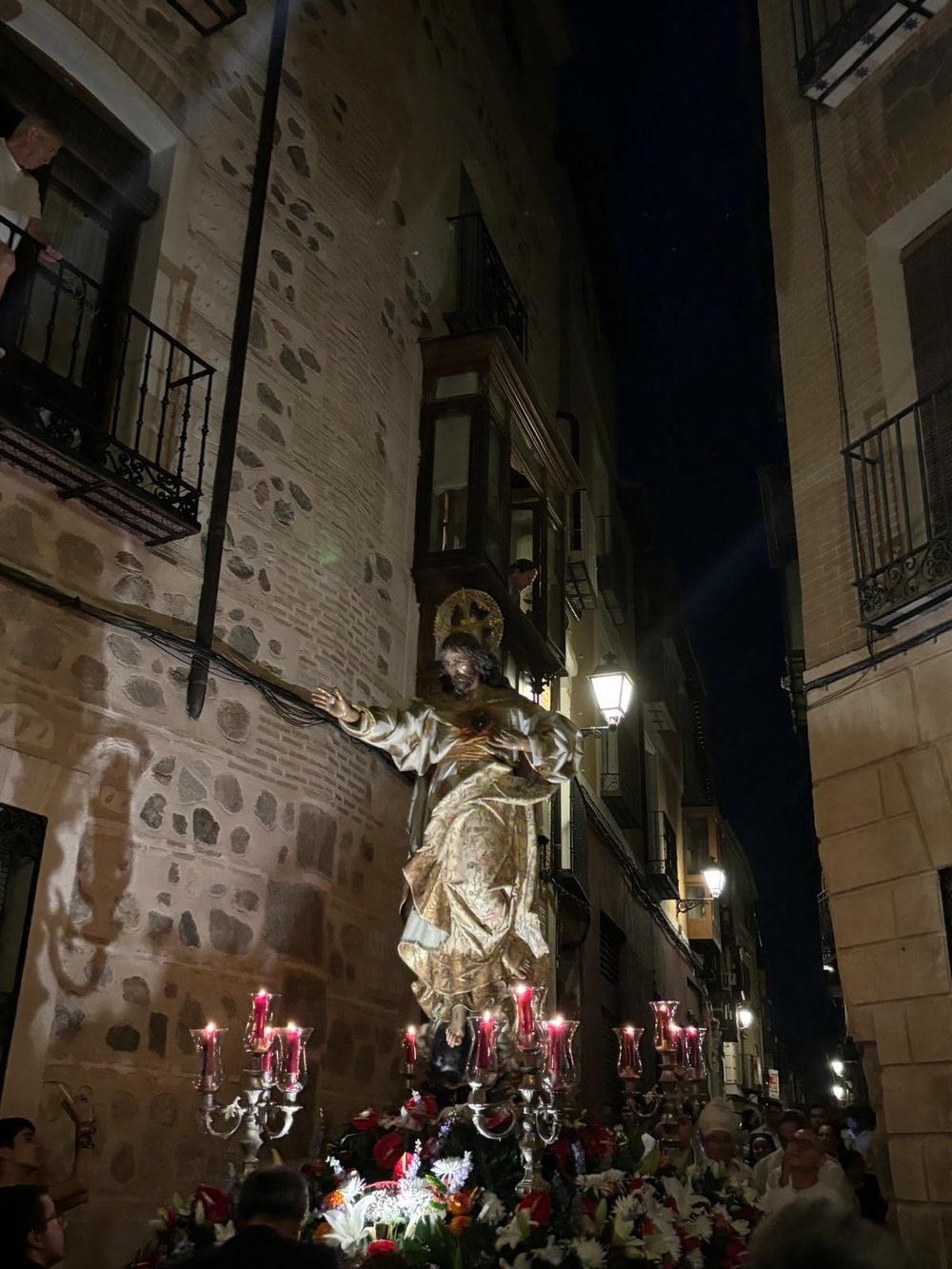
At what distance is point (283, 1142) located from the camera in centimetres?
669

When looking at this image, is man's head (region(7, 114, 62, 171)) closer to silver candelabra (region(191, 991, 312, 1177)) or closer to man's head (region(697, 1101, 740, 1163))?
silver candelabra (region(191, 991, 312, 1177))

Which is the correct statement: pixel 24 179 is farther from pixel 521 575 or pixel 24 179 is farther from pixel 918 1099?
pixel 918 1099

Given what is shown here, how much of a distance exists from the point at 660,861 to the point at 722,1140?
547 inches

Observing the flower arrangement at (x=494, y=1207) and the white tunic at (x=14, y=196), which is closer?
the flower arrangement at (x=494, y=1207)

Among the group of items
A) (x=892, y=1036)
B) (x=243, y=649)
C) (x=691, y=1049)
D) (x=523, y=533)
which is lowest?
(x=691, y=1049)

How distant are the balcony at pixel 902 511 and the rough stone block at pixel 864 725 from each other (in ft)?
1.29

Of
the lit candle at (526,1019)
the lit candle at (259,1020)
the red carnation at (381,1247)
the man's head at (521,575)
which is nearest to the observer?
the red carnation at (381,1247)

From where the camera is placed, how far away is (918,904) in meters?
6.39

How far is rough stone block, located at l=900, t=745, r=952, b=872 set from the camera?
6.32 m

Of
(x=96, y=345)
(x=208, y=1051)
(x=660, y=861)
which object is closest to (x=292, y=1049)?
(x=208, y=1051)

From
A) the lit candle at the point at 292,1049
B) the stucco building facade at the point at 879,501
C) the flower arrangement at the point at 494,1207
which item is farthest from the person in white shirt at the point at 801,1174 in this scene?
the lit candle at the point at 292,1049

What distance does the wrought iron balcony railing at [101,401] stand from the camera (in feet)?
18.6

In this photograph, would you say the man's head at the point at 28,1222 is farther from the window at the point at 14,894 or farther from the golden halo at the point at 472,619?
the golden halo at the point at 472,619

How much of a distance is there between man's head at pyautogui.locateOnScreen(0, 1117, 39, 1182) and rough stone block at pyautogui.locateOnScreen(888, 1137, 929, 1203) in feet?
14.4
